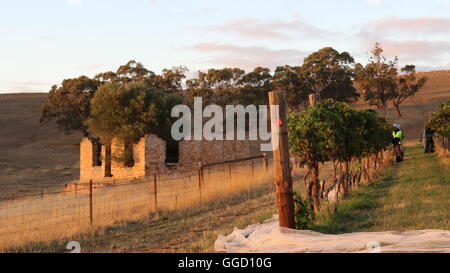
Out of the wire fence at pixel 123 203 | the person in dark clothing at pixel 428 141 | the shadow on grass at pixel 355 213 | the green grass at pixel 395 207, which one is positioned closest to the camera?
the green grass at pixel 395 207

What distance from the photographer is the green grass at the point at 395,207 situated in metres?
10.3

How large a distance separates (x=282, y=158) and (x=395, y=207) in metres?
4.86

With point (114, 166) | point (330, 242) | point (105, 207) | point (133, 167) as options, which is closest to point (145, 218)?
point (105, 207)

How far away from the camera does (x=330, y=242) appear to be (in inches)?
312

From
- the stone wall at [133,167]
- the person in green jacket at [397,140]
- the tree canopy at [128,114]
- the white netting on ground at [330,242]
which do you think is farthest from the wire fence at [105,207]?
the person in green jacket at [397,140]

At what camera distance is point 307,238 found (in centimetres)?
829

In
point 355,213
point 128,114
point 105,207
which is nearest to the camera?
point 355,213

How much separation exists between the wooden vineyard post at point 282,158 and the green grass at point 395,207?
142cm

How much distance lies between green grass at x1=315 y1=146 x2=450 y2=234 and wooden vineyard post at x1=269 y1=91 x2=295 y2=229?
142 centimetres

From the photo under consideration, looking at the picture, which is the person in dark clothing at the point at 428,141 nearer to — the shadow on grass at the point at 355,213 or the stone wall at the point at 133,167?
the shadow on grass at the point at 355,213

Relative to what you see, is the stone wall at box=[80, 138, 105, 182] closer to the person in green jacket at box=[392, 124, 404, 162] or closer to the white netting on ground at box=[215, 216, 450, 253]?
the person in green jacket at box=[392, 124, 404, 162]

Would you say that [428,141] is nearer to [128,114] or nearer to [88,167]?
[128,114]

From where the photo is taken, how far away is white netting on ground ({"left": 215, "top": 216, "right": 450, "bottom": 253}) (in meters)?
7.53

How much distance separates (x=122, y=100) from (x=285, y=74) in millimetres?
29849
